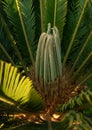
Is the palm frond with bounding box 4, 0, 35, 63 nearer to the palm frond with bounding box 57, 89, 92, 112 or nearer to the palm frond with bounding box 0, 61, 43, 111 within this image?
the palm frond with bounding box 57, 89, 92, 112

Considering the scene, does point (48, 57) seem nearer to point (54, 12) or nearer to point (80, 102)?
point (80, 102)

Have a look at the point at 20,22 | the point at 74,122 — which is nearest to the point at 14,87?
the point at 74,122

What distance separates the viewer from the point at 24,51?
150 inches

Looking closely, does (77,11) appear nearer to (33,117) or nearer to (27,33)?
(27,33)

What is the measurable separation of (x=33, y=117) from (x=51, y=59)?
47cm

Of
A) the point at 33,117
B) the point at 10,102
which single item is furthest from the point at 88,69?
the point at 10,102

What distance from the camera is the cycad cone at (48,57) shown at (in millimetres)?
3033

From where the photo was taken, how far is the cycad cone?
119 inches

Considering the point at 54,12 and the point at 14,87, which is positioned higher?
the point at 54,12

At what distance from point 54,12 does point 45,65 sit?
859 millimetres

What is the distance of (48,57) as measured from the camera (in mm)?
3074

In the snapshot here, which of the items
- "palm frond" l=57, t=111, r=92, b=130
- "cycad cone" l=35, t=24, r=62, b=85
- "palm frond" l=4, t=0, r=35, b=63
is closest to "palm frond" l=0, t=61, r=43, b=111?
"palm frond" l=57, t=111, r=92, b=130

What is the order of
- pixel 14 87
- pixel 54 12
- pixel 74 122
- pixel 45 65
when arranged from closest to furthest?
pixel 14 87 < pixel 74 122 < pixel 45 65 < pixel 54 12

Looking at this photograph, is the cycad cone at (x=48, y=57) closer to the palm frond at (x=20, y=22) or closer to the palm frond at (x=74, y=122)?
the palm frond at (x=74, y=122)
